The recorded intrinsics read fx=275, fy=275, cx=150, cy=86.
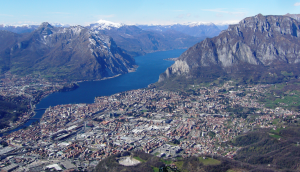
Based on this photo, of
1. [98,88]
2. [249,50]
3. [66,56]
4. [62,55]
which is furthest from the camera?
[62,55]

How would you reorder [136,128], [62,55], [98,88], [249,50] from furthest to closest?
[62,55] < [249,50] < [98,88] < [136,128]

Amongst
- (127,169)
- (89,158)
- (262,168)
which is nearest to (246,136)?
(262,168)

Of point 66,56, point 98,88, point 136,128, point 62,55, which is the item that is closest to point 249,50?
point 98,88

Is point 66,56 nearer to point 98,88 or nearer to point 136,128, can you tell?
point 98,88

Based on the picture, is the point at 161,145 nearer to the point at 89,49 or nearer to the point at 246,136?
the point at 246,136

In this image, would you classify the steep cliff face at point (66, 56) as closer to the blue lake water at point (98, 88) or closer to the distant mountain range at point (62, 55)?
the distant mountain range at point (62, 55)

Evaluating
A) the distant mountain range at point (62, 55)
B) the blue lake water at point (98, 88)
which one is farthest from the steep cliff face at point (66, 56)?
the blue lake water at point (98, 88)
